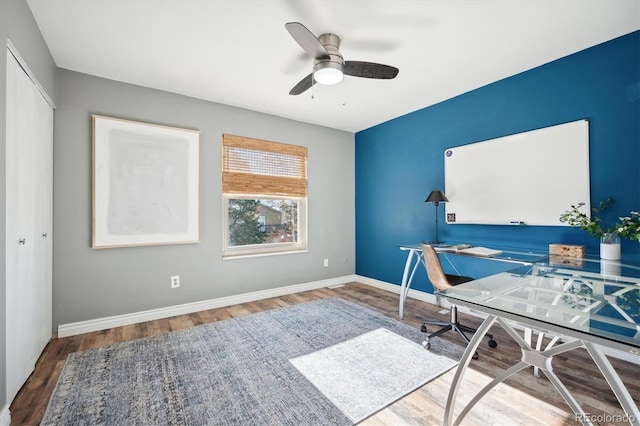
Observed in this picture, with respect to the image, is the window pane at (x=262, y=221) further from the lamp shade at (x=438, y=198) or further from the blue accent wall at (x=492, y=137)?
the lamp shade at (x=438, y=198)

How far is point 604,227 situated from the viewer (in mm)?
2305

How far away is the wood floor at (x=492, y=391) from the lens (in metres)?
1.56

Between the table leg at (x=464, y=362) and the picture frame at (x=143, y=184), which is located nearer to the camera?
the table leg at (x=464, y=362)

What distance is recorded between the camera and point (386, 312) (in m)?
3.22

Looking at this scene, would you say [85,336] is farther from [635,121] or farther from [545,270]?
[635,121]

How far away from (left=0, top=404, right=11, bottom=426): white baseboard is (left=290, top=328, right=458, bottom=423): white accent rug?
63.9 inches

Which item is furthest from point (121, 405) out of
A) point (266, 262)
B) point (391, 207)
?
point (391, 207)

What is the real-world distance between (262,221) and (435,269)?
2.41 meters

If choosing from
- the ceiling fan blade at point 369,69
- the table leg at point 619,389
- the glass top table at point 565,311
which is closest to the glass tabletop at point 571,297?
the glass top table at point 565,311

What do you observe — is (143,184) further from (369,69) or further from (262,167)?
(369,69)

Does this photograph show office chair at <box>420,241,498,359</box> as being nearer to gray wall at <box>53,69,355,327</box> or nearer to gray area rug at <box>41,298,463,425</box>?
gray area rug at <box>41,298,463,425</box>

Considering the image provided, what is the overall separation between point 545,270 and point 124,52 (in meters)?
3.68

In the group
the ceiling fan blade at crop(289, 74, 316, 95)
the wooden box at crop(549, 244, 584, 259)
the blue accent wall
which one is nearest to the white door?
the ceiling fan blade at crop(289, 74, 316, 95)

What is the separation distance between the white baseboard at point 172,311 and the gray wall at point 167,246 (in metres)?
0.06
